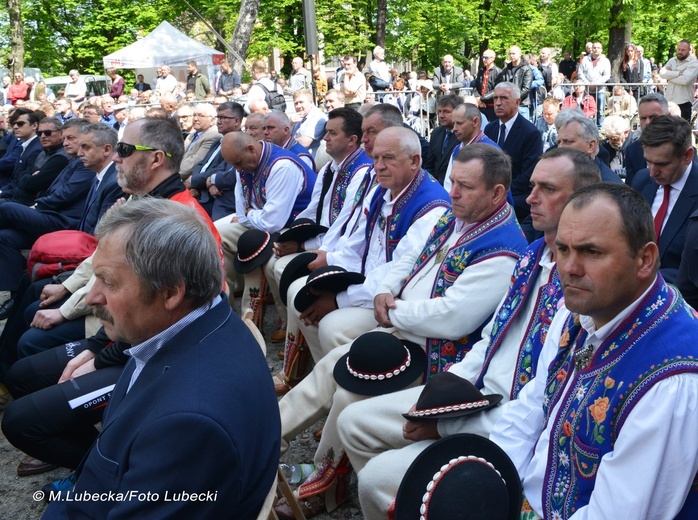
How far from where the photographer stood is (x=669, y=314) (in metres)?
2.01

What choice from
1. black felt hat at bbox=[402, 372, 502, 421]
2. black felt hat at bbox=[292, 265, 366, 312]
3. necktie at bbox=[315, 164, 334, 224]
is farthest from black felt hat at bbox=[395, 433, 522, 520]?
necktie at bbox=[315, 164, 334, 224]

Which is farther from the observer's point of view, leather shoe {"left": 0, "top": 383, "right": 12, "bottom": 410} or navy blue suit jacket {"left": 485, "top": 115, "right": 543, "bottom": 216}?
navy blue suit jacket {"left": 485, "top": 115, "right": 543, "bottom": 216}

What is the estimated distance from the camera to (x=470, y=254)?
3469 mm

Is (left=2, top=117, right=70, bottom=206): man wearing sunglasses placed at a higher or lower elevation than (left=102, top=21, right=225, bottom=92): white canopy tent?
higher

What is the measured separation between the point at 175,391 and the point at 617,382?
1164 mm

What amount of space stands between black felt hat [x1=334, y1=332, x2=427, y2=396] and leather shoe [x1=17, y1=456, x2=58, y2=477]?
68.6 inches

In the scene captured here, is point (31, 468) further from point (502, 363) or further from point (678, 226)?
point (678, 226)

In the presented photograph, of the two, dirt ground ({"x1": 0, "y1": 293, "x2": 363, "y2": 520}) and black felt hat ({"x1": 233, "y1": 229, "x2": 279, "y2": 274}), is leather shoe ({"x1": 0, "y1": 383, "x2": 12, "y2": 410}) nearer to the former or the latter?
dirt ground ({"x1": 0, "y1": 293, "x2": 363, "y2": 520})

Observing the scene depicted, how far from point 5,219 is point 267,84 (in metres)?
8.19

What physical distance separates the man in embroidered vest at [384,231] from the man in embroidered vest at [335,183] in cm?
68

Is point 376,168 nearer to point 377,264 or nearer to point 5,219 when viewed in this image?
point 377,264

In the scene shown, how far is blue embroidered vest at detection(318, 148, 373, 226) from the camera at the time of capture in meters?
5.63

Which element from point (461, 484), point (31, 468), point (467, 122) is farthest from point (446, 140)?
point (461, 484)

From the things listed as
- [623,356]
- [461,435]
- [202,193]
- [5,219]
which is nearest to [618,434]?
[623,356]
